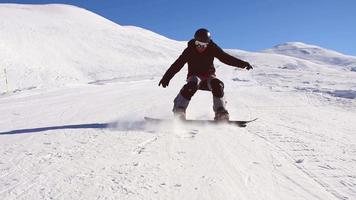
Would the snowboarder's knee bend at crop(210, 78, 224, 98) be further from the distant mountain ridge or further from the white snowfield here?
the distant mountain ridge

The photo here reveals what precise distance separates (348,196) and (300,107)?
5649mm

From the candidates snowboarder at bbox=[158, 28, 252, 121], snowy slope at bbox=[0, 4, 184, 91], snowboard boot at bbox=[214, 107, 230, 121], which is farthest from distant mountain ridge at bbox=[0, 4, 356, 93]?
snowboard boot at bbox=[214, 107, 230, 121]

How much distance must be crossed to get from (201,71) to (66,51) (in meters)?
34.2

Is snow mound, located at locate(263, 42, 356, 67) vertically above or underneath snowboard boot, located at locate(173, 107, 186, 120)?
above

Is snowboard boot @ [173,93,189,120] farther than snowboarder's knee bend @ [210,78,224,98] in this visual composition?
No

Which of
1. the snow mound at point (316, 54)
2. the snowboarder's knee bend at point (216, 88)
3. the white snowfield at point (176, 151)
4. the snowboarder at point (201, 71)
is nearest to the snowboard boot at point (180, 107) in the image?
the snowboarder at point (201, 71)

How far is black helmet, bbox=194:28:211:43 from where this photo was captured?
6602 mm

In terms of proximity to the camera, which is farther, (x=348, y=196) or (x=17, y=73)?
(x=17, y=73)

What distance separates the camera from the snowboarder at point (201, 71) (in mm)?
6211

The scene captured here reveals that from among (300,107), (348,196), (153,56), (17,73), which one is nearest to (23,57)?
(17,73)

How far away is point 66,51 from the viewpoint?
38.9 meters

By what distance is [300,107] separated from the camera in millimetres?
8266

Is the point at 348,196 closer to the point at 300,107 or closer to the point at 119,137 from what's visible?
the point at 119,137

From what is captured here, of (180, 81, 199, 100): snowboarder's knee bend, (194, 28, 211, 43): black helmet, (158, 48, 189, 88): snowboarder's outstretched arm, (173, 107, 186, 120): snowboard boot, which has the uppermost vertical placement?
(194, 28, 211, 43): black helmet
